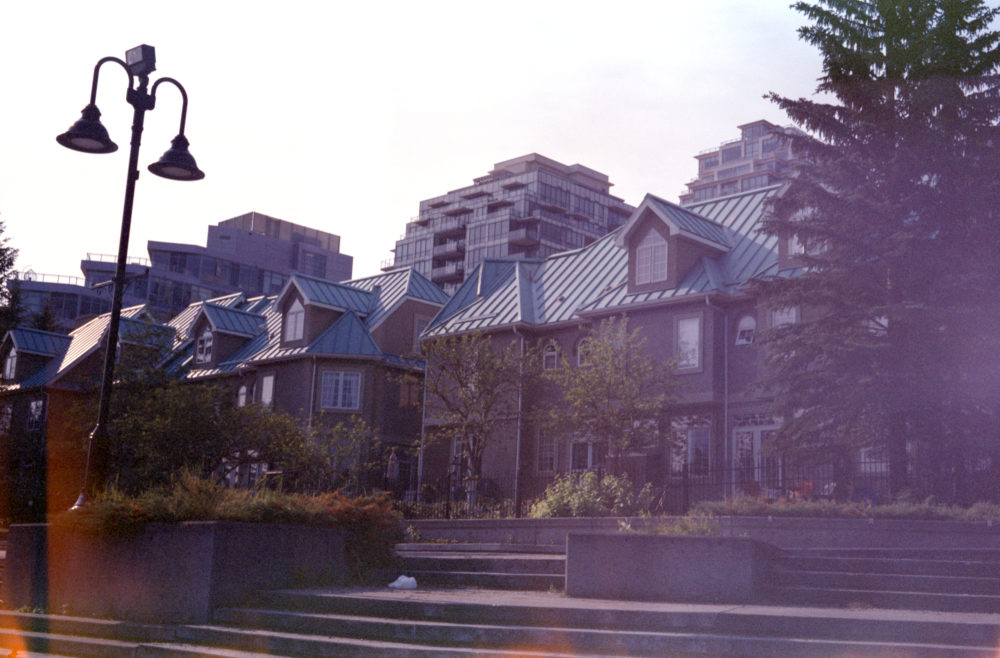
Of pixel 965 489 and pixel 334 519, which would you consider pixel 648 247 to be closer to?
pixel 965 489

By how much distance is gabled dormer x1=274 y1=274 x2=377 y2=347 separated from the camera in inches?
1700

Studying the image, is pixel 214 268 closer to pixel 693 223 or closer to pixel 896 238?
pixel 693 223

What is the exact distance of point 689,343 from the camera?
30.8 m

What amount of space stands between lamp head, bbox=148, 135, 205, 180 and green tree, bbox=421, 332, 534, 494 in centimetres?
1720

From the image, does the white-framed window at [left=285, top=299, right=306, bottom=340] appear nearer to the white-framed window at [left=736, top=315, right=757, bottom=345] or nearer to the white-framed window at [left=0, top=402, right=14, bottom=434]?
the white-framed window at [left=0, top=402, right=14, bottom=434]

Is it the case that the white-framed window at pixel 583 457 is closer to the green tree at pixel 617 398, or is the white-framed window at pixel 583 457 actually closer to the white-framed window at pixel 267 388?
the green tree at pixel 617 398

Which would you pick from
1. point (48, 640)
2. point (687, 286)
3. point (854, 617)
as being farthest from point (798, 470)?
point (48, 640)

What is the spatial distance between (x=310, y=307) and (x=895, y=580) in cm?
3326

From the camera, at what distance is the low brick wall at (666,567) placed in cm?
1225

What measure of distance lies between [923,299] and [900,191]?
7.56 ft

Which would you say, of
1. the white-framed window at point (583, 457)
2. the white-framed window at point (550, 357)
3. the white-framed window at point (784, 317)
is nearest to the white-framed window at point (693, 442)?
the white-framed window at point (583, 457)

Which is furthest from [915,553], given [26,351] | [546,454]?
[26,351]

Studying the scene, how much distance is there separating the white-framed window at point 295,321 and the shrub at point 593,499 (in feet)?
74.6

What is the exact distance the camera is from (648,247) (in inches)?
1294
